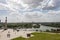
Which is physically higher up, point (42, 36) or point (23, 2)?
point (23, 2)

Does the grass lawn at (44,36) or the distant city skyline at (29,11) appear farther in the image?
the distant city skyline at (29,11)

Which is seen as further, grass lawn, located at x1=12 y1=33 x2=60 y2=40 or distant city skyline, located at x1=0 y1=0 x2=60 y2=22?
distant city skyline, located at x1=0 y1=0 x2=60 y2=22

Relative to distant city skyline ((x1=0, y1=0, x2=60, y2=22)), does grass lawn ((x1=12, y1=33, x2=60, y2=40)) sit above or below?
below

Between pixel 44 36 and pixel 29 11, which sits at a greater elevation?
pixel 29 11

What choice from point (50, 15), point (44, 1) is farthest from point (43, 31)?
point (44, 1)

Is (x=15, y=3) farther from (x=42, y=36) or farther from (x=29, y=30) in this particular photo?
(x=42, y=36)

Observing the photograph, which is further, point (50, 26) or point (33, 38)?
point (50, 26)

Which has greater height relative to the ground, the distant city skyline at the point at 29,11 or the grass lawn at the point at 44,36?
the distant city skyline at the point at 29,11

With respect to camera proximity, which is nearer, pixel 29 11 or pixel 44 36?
pixel 44 36
